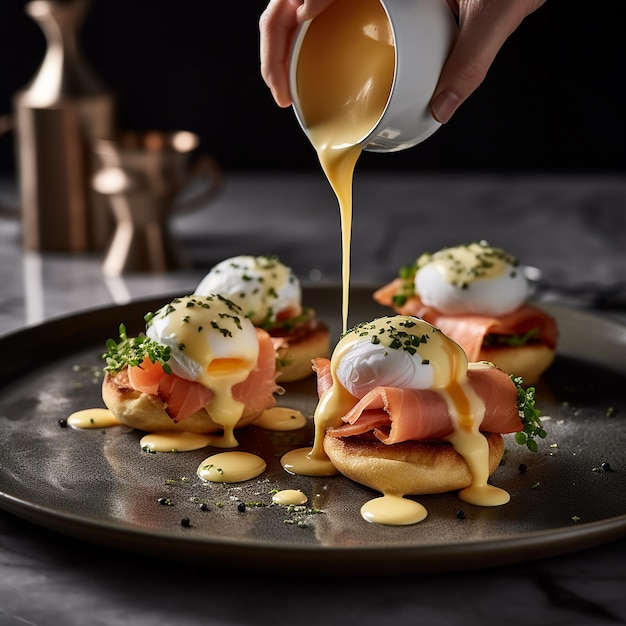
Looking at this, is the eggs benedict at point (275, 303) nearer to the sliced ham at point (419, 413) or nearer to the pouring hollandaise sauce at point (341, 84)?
the pouring hollandaise sauce at point (341, 84)

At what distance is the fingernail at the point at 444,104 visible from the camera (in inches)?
119

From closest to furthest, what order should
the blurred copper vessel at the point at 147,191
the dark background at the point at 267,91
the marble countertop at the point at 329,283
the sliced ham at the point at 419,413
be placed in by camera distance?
the marble countertop at the point at 329,283
the sliced ham at the point at 419,413
the blurred copper vessel at the point at 147,191
the dark background at the point at 267,91

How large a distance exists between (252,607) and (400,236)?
13.7ft

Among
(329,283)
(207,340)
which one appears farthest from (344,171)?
(329,283)

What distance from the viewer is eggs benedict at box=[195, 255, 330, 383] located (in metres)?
3.93

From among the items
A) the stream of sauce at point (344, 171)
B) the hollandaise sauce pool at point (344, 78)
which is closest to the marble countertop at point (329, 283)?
the stream of sauce at point (344, 171)

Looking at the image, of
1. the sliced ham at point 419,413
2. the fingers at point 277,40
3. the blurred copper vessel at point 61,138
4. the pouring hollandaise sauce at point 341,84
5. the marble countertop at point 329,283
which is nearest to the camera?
the marble countertop at point 329,283

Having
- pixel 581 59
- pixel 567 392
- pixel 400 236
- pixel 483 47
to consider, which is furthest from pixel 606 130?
pixel 483 47

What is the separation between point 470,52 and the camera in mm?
3033

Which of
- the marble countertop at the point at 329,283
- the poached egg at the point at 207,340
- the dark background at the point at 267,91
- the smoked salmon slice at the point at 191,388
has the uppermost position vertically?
the dark background at the point at 267,91

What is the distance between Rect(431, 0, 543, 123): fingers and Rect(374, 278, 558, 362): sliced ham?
1038 mm

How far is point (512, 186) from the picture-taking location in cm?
730

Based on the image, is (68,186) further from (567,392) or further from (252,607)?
(252,607)

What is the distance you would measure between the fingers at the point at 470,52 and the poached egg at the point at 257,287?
113 cm
